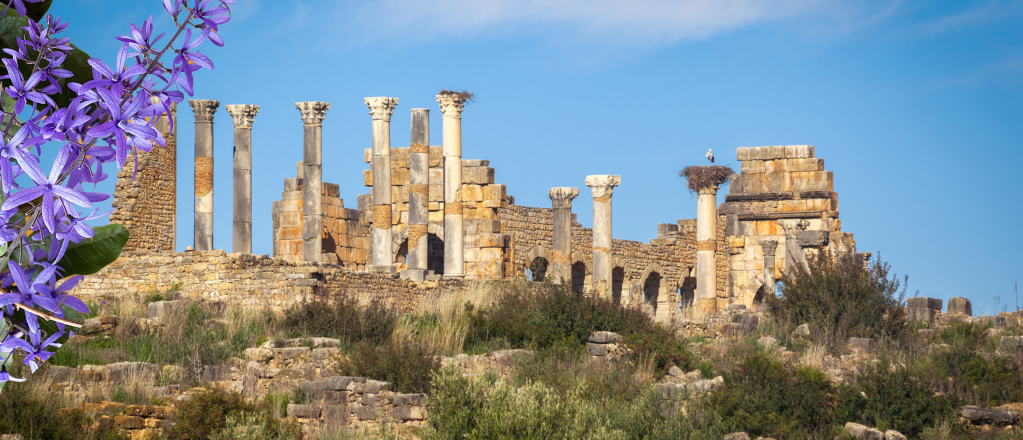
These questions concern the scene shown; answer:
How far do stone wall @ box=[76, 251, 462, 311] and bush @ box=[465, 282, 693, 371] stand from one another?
9.81ft

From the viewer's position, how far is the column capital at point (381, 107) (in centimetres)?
2542

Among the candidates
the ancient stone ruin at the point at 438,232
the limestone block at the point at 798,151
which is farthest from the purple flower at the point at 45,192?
the limestone block at the point at 798,151

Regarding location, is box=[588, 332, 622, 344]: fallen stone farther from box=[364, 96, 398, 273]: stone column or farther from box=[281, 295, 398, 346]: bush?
box=[364, 96, 398, 273]: stone column

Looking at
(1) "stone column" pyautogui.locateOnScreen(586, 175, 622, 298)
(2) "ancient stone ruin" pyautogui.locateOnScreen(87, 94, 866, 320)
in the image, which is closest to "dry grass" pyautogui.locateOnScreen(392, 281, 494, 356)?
(2) "ancient stone ruin" pyautogui.locateOnScreen(87, 94, 866, 320)

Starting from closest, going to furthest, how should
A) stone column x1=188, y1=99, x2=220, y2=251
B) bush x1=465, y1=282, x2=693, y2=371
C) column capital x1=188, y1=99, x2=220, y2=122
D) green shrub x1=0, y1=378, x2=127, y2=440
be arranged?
green shrub x1=0, y1=378, x2=127, y2=440, bush x1=465, y1=282, x2=693, y2=371, stone column x1=188, y1=99, x2=220, y2=251, column capital x1=188, y1=99, x2=220, y2=122

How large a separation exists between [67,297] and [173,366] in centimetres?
1119

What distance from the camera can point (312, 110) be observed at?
2489 cm

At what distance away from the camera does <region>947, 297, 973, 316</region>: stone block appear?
78.1 feet

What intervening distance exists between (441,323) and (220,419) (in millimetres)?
5901

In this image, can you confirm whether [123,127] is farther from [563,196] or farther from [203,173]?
[563,196]

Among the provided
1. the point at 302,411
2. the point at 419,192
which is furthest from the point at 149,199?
the point at 302,411

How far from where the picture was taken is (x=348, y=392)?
12469 mm

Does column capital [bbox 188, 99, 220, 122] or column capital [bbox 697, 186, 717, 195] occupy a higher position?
column capital [bbox 188, 99, 220, 122]

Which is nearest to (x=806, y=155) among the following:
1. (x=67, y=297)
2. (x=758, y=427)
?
(x=758, y=427)
